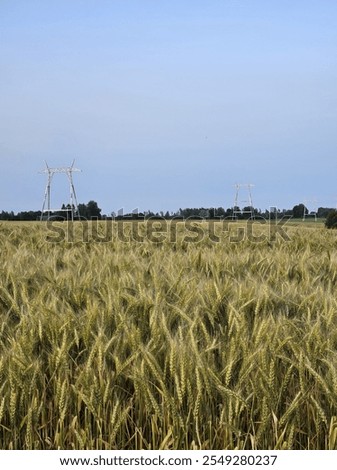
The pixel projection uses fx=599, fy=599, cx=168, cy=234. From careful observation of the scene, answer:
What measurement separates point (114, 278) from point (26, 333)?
3.88 ft

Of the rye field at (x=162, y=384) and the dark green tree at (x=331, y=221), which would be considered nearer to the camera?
the rye field at (x=162, y=384)

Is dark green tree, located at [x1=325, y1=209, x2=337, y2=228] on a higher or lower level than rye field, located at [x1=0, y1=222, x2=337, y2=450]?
higher

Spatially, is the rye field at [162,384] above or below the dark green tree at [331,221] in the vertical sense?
below

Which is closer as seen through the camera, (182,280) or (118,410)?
(118,410)

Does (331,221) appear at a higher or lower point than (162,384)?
higher

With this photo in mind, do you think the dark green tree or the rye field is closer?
the rye field

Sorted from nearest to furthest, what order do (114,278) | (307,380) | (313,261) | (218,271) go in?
(307,380)
(114,278)
(218,271)
(313,261)

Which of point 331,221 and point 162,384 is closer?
point 162,384

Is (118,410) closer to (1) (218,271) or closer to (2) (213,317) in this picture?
(2) (213,317)

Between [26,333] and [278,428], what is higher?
[26,333]
